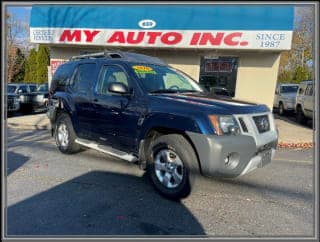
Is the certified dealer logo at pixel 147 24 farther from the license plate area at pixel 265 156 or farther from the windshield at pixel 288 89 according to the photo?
the windshield at pixel 288 89

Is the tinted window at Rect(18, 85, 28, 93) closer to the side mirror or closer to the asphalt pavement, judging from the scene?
the asphalt pavement

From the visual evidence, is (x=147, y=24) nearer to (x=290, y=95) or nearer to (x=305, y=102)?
(x=305, y=102)

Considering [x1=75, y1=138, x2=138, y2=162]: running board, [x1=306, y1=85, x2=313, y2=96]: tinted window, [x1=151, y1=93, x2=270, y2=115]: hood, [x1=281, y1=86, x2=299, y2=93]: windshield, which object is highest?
[x1=281, y1=86, x2=299, y2=93]: windshield

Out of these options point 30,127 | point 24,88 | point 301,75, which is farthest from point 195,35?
point 301,75

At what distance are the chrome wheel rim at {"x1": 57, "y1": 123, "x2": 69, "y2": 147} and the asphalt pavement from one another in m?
0.55

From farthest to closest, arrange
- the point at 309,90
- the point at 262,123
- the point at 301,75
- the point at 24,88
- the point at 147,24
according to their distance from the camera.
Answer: the point at 301,75
the point at 24,88
the point at 309,90
the point at 147,24
the point at 262,123

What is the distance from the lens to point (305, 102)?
1195cm

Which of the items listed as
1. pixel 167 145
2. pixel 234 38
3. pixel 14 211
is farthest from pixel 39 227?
pixel 234 38

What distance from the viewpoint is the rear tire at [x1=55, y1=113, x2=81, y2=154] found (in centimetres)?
595

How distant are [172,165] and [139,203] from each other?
691 mm

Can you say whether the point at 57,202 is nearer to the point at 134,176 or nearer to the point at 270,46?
the point at 134,176

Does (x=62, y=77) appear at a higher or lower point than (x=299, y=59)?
lower

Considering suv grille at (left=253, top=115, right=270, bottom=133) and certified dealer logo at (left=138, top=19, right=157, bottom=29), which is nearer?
suv grille at (left=253, top=115, right=270, bottom=133)

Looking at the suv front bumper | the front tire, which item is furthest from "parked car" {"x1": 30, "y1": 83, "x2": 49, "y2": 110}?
the suv front bumper
